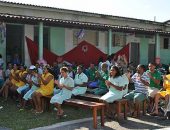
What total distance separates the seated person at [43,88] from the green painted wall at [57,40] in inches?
282

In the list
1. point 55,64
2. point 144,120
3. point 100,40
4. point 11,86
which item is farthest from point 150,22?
point 144,120

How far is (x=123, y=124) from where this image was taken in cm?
946

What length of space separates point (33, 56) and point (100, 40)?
5.35 m

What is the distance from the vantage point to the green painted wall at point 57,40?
1811cm

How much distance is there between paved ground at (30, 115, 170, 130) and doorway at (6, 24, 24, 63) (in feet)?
25.2

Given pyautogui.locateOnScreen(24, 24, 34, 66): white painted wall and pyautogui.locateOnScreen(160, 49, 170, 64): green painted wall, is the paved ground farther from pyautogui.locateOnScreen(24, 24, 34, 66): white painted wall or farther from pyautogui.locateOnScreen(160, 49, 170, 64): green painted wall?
pyautogui.locateOnScreen(160, 49, 170, 64): green painted wall

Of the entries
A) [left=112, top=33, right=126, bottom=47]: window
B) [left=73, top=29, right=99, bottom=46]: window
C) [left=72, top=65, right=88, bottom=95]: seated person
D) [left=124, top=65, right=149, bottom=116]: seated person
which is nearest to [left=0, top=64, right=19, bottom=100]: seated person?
[left=72, top=65, right=88, bottom=95]: seated person

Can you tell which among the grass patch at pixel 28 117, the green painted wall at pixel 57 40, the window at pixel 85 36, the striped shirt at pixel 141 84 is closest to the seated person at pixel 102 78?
the grass patch at pixel 28 117

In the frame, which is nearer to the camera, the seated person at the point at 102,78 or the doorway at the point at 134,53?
the seated person at the point at 102,78

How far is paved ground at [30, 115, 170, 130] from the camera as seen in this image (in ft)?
29.8

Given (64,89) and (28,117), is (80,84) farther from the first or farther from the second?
(28,117)

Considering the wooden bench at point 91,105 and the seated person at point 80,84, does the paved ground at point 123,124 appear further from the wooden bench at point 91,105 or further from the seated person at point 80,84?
the seated person at point 80,84

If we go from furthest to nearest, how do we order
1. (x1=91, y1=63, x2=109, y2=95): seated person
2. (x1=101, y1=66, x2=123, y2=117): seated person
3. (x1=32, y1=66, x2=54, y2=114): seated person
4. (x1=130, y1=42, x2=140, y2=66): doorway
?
(x1=130, y1=42, x2=140, y2=66): doorway
(x1=91, y1=63, x2=109, y2=95): seated person
(x1=32, y1=66, x2=54, y2=114): seated person
(x1=101, y1=66, x2=123, y2=117): seated person

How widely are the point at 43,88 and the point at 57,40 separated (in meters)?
7.55
